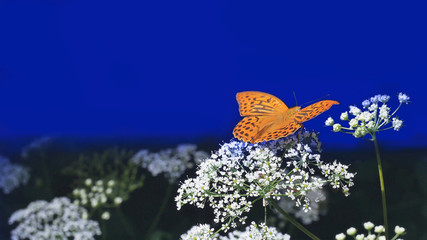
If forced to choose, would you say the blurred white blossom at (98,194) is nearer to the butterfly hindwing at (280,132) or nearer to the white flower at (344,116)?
the butterfly hindwing at (280,132)

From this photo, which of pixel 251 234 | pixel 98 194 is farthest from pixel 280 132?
pixel 98 194

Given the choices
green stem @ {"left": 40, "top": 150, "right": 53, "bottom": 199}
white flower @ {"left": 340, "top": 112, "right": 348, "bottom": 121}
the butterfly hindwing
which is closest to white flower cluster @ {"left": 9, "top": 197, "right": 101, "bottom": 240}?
green stem @ {"left": 40, "top": 150, "right": 53, "bottom": 199}

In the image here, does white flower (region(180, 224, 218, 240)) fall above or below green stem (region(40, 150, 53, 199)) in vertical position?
below

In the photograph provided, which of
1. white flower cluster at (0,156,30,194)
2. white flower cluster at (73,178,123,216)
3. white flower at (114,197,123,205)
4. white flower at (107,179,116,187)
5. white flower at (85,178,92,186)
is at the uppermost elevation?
white flower cluster at (0,156,30,194)

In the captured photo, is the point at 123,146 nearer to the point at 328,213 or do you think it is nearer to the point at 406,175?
the point at 328,213

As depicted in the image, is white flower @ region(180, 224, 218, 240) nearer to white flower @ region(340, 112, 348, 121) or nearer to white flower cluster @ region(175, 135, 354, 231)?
white flower cluster @ region(175, 135, 354, 231)
